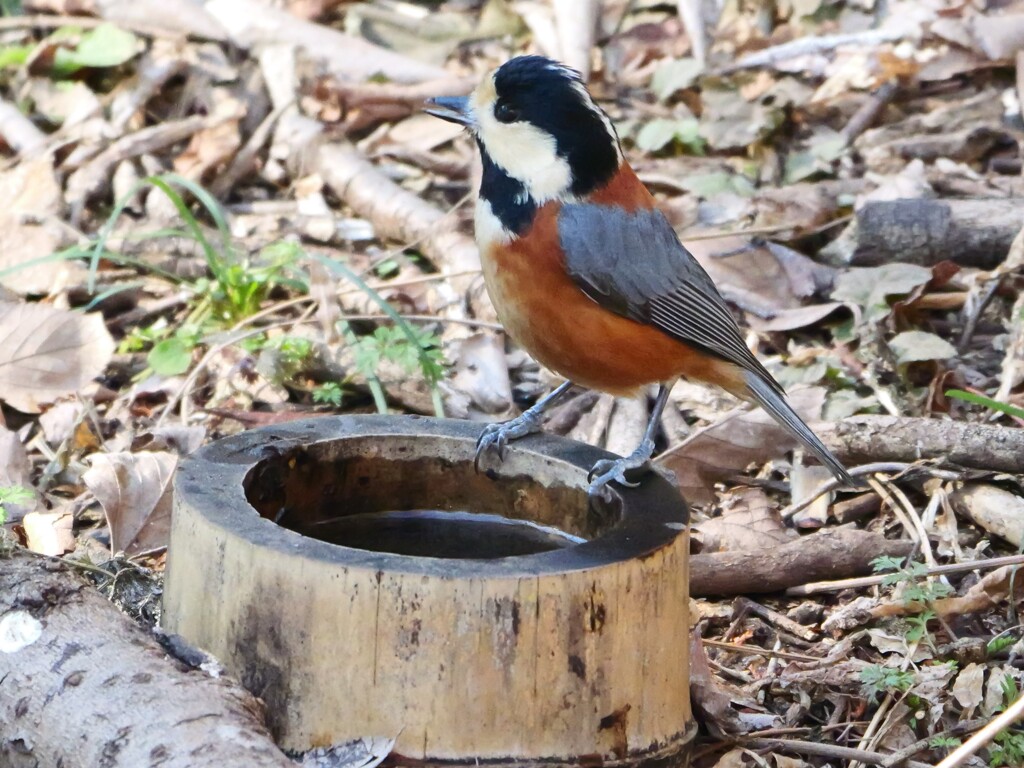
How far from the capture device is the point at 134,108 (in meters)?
6.97

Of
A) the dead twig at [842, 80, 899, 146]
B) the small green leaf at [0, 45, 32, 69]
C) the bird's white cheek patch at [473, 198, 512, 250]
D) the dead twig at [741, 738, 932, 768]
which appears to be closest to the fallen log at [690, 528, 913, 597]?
the dead twig at [741, 738, 932, 768]

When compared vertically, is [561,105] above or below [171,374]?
above

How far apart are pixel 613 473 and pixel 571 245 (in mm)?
754

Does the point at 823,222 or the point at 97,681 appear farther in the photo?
the point at 823,222

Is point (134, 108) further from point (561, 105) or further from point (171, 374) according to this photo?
point (561, 105)

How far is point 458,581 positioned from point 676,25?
578 centimetres

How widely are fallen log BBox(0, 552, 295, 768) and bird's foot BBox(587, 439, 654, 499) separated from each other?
100cm

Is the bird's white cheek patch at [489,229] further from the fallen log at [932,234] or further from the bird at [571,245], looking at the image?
the fallen log at [932,234]

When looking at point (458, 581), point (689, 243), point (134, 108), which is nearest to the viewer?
point (458, 581)

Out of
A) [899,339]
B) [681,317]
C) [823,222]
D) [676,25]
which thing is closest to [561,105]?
[681,317]

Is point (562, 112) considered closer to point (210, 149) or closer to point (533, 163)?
point (533, 163)

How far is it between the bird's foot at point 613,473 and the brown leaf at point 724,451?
42.9 inches

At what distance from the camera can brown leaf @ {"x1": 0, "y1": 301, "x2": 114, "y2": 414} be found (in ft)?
16.0

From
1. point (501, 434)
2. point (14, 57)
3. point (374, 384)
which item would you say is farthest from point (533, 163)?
point (14, 57)
